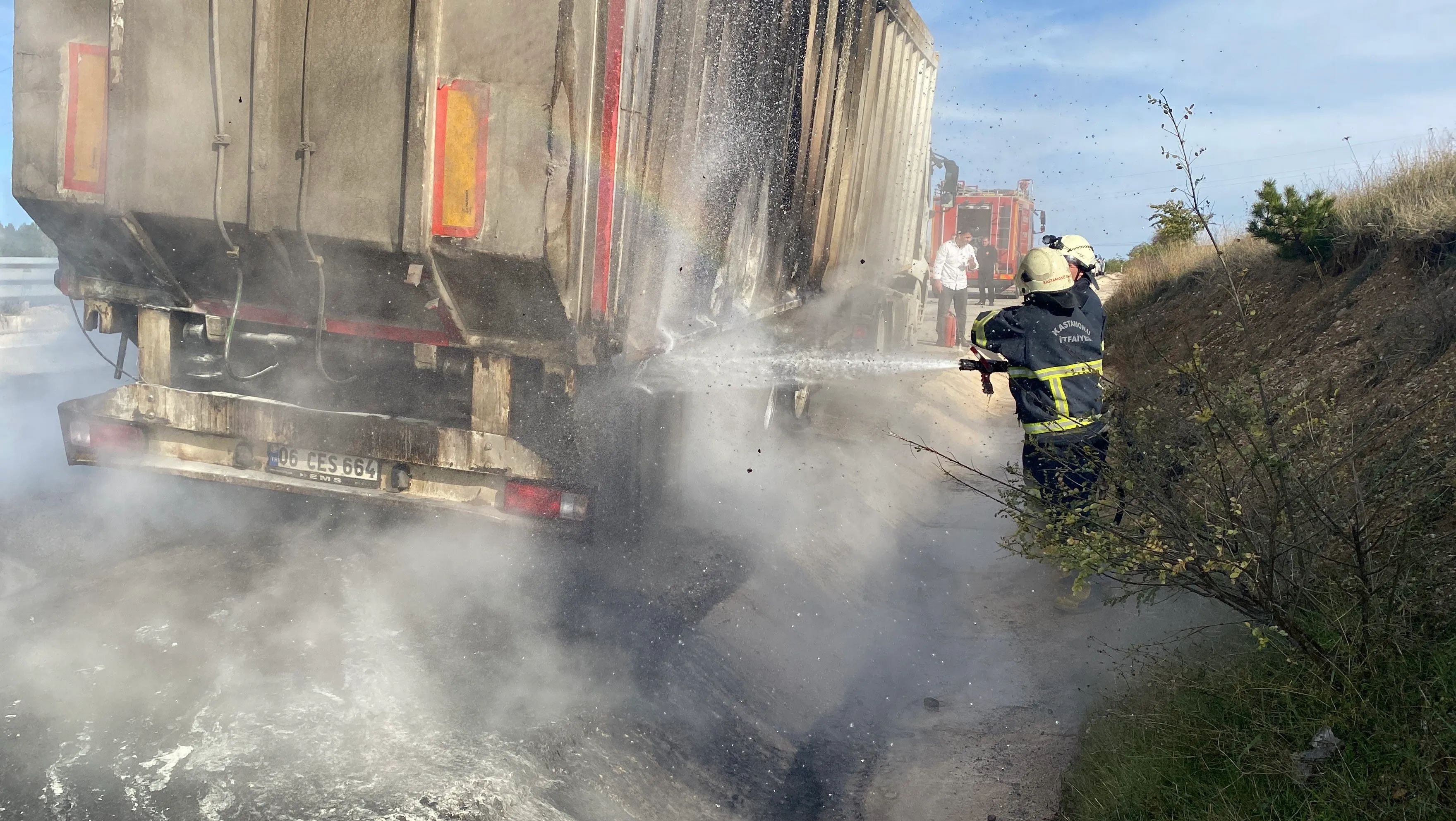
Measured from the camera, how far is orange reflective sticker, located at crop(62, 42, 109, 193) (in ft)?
13.3

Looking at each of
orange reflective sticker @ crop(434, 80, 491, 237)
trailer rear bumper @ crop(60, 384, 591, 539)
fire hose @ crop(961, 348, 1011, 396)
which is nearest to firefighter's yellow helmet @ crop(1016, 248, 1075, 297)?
fire hose @ crop(961, 348, 1011, 396)

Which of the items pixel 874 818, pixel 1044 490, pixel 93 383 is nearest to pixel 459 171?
pixel 1044 490

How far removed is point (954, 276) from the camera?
577 inches

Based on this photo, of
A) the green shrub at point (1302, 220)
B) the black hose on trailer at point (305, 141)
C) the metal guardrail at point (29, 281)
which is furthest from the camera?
the metal guardrail at point (29, 281)

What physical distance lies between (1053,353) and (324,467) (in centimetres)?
313

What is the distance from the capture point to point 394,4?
3.87 metres

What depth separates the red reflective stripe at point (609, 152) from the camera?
3801 millimetres

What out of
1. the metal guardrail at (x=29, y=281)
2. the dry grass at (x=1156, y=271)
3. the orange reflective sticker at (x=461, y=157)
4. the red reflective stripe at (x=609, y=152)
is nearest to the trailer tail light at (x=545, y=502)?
the red reflective stripe at (x=609, y=152)

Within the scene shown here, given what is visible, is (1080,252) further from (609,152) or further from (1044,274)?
(609,152)

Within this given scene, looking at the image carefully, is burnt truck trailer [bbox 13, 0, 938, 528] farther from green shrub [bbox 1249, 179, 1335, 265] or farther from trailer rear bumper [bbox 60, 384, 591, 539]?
green shrub [bbox 1249, 179, 1335, 265]

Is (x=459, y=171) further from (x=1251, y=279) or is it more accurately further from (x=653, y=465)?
(x=1251, y=279)

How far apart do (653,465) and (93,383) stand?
228 inches

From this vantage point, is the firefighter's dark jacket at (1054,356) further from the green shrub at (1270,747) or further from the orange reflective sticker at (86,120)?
the orange reflective sticker at (86,120)

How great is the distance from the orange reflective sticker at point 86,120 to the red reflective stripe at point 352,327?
668mm
